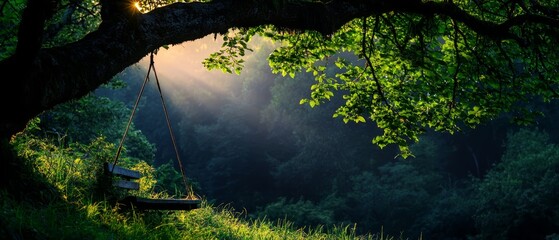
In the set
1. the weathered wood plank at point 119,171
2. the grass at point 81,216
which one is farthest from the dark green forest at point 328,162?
the weathered wood plank at point 119,171

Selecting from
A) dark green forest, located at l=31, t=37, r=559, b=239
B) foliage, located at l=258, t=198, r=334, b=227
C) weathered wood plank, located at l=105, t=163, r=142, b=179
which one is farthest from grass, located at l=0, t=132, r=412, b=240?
foliage, located at l=258, t=198, r=334, b=227

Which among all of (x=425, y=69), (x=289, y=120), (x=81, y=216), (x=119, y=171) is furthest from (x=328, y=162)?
(x=81, y=216)

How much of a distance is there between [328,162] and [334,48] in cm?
3078

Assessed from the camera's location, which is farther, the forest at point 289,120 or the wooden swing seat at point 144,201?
the wooden swing seat at point 144,201

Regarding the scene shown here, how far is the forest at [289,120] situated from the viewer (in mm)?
4277

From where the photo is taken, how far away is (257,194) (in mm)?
39531

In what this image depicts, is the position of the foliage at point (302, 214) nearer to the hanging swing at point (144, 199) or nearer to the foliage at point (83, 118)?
the foliage at point (83, 118)

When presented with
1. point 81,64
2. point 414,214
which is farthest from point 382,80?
point 414,214

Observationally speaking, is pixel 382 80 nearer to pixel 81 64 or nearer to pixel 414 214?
pixel 81 64

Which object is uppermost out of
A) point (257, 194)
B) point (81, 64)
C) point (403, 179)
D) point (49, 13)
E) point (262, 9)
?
point (262, 9)

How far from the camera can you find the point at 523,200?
24.0 m

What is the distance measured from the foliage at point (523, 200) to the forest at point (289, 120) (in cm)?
8

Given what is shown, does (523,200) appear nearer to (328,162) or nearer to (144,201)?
(328,162)

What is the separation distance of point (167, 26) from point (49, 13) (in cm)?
117
